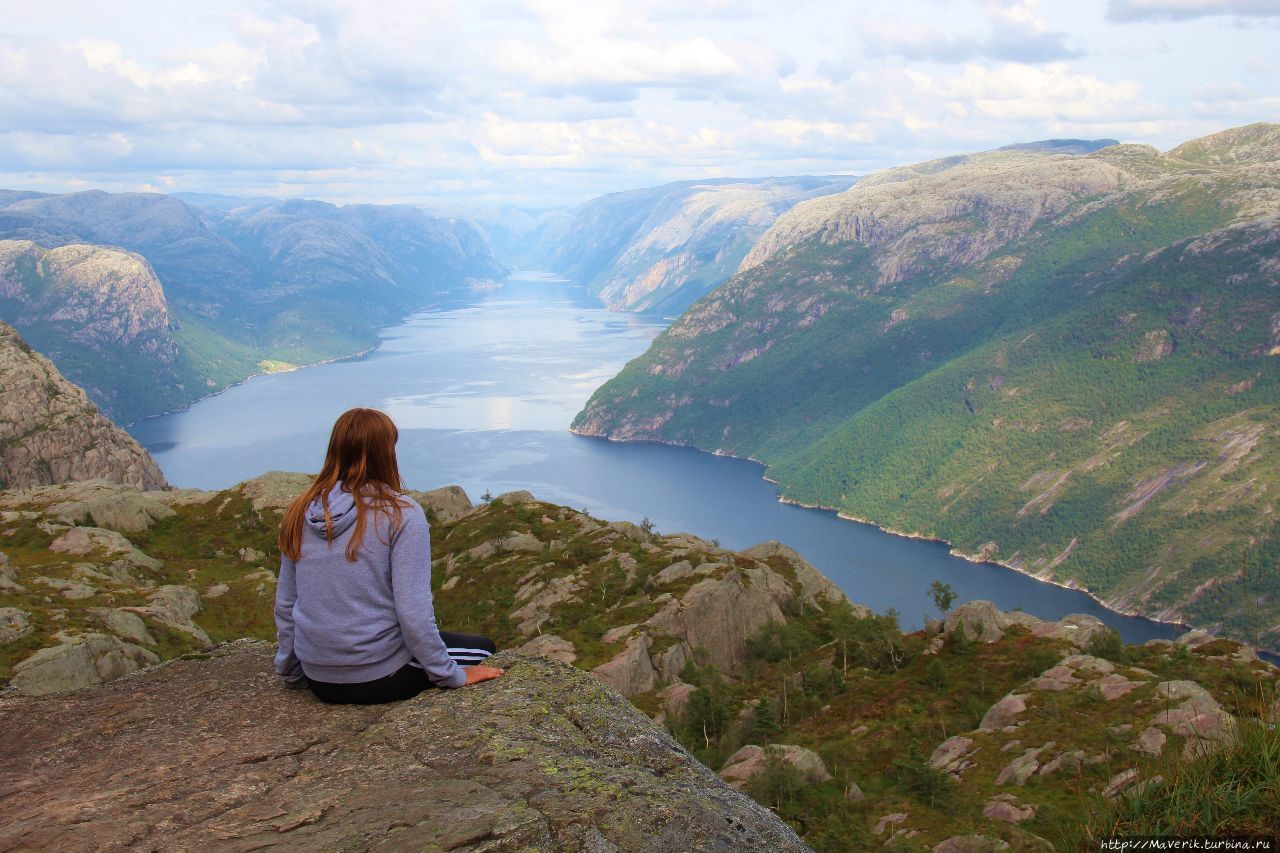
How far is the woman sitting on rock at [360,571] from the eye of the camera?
13.0 m

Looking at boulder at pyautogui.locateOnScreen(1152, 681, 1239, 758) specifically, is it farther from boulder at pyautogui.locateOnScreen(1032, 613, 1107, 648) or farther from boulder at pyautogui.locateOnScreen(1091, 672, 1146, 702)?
boulder at pyautogui.locateOnScreen(1032, 613, 1107, 648)

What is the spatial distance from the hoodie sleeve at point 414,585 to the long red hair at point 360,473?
31 cm

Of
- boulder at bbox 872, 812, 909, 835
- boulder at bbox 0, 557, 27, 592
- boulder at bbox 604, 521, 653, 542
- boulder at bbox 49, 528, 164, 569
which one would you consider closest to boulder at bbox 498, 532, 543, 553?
boulder at bbox 604, 521, 653, 542

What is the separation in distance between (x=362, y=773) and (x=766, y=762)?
46832mm

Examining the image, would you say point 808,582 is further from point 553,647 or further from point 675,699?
point 553,647

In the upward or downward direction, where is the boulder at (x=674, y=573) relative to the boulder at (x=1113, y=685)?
upward

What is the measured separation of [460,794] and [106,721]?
6756 mm

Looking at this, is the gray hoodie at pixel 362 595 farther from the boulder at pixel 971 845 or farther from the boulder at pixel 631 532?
the boulder at pixel 631 532

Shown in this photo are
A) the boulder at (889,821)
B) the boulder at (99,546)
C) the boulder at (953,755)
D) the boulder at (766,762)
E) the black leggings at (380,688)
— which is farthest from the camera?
the boulder at (99,546)

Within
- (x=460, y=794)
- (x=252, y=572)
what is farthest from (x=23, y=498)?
(x=460, y=794)

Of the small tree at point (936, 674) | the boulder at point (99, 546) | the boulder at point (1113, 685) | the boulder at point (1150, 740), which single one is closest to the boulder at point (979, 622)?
the small tree at point (936, 674)

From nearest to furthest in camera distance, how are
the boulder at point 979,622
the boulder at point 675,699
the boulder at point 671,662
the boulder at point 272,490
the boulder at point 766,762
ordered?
the boulder at point 766,762
the boulder at point 675,699
the boulder at point 671,662
the boulder at point 979,622
the boulder at point 272,490

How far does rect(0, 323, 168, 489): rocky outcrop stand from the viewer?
172375 mm

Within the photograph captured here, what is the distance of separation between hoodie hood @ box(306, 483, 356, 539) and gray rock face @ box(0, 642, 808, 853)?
2978 mm
